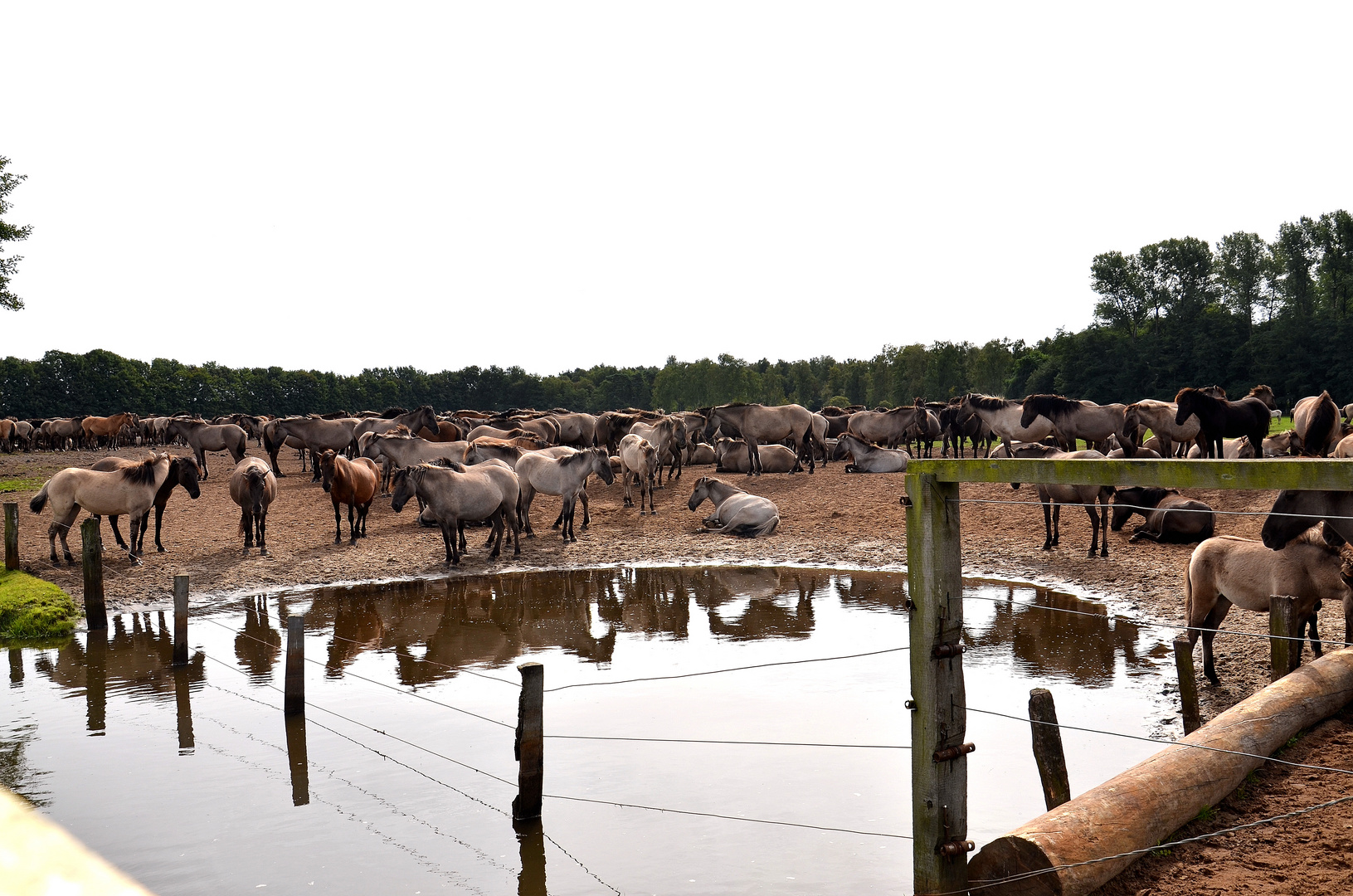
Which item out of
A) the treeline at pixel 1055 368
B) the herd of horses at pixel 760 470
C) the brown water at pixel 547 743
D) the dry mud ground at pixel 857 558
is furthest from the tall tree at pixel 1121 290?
the brown water at pixel 547 743

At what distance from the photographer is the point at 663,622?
1195 centimetres

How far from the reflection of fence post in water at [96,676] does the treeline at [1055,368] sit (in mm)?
68900

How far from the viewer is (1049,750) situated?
5.00 metres

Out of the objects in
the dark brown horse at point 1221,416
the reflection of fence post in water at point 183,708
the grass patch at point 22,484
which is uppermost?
the dark brown horse at point 1221,416

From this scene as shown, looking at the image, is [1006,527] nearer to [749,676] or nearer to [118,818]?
[749,676]

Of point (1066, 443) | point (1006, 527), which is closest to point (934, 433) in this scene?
point (1066, 443)

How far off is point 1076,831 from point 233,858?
5.07 metres

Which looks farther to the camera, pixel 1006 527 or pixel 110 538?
pixel 110 538

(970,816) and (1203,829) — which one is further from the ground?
(1203,829)

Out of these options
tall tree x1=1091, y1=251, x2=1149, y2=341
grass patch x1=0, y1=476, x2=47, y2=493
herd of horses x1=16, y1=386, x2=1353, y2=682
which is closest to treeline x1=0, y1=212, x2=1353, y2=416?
tall tree x1=1091, y1=251, x2=1149, y2=341

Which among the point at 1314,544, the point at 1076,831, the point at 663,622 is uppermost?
the point at 1314,544

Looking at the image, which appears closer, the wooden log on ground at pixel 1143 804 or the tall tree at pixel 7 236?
the wooden log on ground at pixel 1143 804

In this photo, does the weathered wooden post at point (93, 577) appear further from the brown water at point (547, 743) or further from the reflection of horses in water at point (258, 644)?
the reflection of horses in water at point (258, 644)

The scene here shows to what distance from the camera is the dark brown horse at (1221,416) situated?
18.8m
